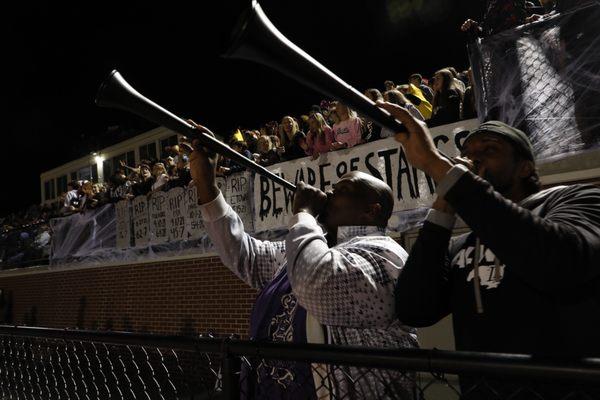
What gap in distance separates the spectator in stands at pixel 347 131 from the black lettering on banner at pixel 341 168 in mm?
223

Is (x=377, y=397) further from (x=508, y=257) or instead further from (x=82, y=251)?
(x=82, y=251)

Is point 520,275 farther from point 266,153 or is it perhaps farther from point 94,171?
point 94,171

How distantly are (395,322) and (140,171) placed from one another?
9195mm

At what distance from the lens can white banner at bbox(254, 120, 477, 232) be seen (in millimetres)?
4715

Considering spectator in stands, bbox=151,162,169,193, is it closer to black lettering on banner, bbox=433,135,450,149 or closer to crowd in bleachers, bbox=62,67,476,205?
crowd in bleachers, bbox=62,67,476,205

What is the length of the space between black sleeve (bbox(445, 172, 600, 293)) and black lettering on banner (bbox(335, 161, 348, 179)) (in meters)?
4.34

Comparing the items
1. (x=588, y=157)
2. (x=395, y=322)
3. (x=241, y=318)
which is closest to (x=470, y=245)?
(x=395, y=322)

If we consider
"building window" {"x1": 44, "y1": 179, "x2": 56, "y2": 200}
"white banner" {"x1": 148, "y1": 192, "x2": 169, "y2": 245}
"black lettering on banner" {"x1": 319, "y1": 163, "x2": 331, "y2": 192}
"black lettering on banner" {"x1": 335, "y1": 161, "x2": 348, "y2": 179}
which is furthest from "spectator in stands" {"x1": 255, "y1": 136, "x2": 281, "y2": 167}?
"building window" {"x1": 44, "y1": 179, "x2": 56, "y2": 200}

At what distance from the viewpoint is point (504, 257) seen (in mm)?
1107

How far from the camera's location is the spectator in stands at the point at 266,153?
6.43 meters

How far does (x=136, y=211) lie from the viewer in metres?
8.27

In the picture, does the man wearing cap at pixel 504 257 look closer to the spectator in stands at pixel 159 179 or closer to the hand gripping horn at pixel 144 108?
the hand gripping horn at pixel 144 108

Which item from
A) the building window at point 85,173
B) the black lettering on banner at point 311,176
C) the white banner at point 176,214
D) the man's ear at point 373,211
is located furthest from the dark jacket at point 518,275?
the building window at point 85,173

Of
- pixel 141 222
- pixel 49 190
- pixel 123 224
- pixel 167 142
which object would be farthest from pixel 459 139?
pixel 49 190
